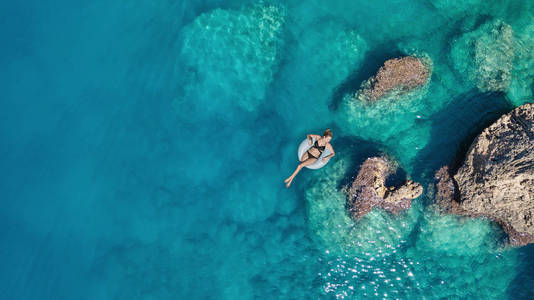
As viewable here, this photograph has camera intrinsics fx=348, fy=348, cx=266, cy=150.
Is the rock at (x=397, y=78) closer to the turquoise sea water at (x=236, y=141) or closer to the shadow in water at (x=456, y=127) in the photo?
the turquoise sea water at (x=236, y=141)

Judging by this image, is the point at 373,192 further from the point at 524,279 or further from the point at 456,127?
the point at 524,279

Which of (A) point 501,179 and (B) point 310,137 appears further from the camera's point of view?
(B) point 310,137

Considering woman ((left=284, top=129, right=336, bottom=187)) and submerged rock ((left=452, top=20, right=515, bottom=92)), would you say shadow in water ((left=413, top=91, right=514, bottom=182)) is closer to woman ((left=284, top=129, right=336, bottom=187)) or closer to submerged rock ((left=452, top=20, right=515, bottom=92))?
submerged rock ((left=452, top=20, right=515, bottom=92))

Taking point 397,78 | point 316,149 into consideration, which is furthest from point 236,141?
point 397,78

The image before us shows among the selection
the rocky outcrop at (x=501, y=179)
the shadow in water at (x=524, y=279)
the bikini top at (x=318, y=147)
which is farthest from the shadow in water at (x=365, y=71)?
the shadow in water at (x=524, y=279)

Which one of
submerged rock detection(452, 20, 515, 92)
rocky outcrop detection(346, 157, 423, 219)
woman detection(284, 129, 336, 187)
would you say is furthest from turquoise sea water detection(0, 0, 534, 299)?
woman detection(284, 129, 336, 187)
